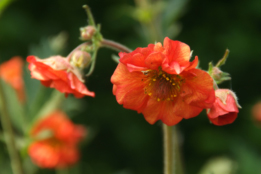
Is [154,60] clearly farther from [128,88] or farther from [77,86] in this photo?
[77,86]

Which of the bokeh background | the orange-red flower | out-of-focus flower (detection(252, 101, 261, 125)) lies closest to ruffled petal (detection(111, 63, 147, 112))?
the orange-red flower

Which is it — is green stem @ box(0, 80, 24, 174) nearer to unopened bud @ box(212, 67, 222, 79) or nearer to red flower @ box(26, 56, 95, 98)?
red flower @ box(26, 56, 95, 98)

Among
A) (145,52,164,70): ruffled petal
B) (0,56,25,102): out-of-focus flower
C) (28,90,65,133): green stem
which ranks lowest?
(0,56,25,102): out-of-focus flower

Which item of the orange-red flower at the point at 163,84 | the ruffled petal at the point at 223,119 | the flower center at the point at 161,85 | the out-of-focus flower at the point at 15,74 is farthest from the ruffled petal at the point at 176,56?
the out-of-focus flower at the point at 15,74

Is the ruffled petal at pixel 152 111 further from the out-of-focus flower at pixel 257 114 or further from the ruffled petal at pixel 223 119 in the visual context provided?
the out-of-focus flower at pixel 257 114

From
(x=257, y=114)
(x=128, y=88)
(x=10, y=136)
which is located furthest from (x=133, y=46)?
(x=128, y=88)
